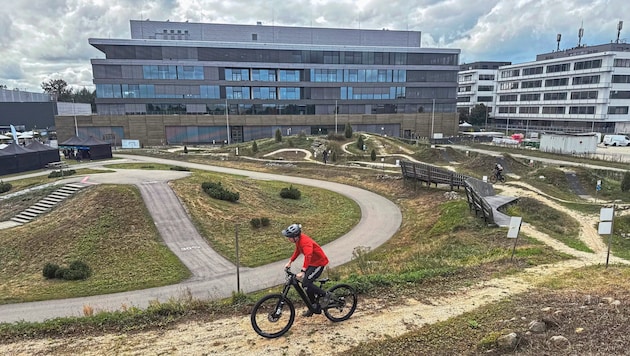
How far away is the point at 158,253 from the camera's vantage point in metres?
19.7

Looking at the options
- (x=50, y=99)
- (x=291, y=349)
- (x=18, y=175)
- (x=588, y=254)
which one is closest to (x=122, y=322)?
(x=291, y=349)

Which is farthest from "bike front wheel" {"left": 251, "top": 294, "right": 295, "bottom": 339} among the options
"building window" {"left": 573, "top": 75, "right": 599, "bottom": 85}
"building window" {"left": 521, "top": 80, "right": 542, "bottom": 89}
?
"building window" {"left": 521, "top": 80, "right": 542, "bottom": 89}

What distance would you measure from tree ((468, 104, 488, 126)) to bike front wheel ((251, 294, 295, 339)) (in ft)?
370

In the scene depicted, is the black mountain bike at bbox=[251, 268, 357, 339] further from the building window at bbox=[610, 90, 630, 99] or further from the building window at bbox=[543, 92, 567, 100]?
the building window at bbox=[543, 92, 567, 100]

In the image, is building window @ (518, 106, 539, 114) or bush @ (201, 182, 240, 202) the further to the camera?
building window @ (518, 106, 539, 114)

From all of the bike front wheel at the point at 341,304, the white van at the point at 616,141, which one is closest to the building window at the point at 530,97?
the white van at the point at 616,141

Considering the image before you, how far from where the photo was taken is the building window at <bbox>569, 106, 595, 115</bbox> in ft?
263

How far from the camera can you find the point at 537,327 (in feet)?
25.3

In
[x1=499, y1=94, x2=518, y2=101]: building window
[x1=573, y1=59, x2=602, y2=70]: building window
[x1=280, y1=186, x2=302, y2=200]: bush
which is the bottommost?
[x1=280, y1=186, x2=302, y2=200]: bush

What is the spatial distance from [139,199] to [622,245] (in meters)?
26.3

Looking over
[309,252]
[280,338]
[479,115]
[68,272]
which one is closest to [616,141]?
[479,115]

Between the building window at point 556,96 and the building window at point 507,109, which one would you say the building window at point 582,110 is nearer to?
the building window at point 556,96

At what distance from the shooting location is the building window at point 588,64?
78363mm

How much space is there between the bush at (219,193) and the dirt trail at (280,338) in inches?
738
